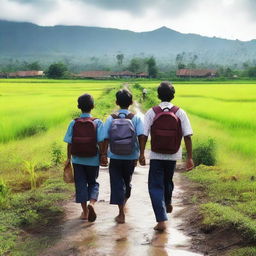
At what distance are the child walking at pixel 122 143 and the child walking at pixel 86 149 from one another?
0.14m

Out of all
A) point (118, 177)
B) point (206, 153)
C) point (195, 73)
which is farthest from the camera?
point (195, 73)

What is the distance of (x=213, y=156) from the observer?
9.16m

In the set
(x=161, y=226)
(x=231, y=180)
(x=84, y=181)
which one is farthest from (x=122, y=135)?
(x=231, y=180)

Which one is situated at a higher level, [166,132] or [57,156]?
[166,132]

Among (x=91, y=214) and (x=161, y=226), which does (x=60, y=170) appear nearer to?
(x=91, y=214)

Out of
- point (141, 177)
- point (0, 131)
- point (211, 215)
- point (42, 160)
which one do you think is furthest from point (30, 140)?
point (211, 215)

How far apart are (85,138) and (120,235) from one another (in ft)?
3.76

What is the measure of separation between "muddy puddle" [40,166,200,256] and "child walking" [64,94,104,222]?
0.22 metres

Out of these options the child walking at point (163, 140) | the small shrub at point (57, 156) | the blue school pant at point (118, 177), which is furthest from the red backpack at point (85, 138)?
the small shrub at point (57, 156)

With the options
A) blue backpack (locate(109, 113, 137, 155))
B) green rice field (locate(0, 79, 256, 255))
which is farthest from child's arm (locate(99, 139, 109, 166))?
green rice field (locate(0, 79, 256, 255))

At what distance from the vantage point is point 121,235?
4555mm

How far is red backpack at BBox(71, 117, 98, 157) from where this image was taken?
491 cm

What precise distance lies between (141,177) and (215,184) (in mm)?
1540

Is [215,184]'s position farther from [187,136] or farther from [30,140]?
[30,140]
